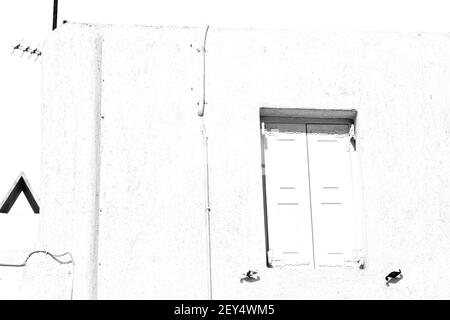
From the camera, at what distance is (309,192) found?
12.0m

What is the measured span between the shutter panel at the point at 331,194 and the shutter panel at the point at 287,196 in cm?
9

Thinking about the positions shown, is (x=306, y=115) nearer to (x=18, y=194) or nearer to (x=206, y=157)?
(x=206, y=157)

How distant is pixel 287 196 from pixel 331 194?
0.48 metres

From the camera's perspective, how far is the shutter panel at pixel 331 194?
465 inches

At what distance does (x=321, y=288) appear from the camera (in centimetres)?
1146

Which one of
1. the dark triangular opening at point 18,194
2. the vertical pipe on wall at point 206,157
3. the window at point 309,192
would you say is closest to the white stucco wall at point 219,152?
the vertical pipe on wall at point 206,157

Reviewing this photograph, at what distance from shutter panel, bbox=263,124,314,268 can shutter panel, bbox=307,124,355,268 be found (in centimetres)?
9

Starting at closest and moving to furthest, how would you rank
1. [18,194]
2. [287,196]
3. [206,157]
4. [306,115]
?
[206,157] → [287,196] → [306,115] → [18,194]

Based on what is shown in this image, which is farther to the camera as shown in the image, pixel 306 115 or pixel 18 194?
pixel 18 194

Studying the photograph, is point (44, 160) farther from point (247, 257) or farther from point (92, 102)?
point (247, 257)

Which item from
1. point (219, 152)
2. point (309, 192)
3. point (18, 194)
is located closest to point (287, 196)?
point (309, 192)

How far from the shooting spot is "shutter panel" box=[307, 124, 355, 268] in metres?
11.8

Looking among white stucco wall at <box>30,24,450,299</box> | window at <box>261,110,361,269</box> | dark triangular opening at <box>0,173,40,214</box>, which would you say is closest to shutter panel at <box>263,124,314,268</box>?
window at <box>261,110,361,269</box>
